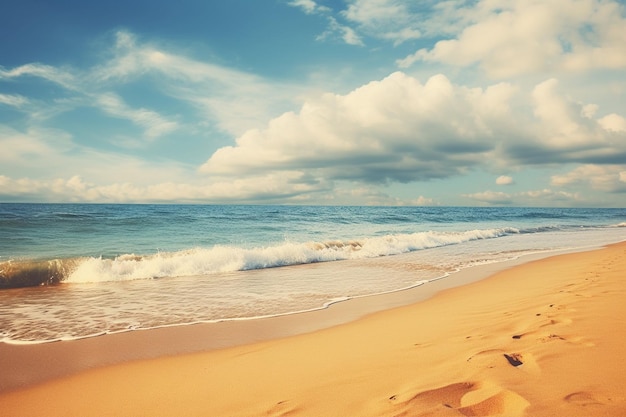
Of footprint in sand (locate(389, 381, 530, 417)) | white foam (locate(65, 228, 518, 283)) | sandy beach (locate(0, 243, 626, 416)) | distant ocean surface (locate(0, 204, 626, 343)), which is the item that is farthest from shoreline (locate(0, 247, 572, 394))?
white foam (locate(65, 228, 518, 283))

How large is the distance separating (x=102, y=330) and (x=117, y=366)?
1.80 meters

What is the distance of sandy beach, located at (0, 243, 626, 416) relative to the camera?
2545 millimetres

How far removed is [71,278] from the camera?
11.0 metres

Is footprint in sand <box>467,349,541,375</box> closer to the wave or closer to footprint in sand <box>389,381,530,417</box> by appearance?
footprint in sand <box>389,381,530,417</box>

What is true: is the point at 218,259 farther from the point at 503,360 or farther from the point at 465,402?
the point at 465,402

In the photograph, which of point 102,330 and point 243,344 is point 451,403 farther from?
point 102,330

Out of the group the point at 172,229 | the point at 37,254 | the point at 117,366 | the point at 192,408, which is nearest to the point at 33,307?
the point at 117,366

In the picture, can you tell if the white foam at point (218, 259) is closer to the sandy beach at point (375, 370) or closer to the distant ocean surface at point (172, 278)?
the distant ocean surface at point (172, 278)

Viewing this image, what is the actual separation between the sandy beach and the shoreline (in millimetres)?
39

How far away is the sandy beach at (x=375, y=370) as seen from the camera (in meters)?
2.54

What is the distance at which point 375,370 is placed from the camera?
11.1ft

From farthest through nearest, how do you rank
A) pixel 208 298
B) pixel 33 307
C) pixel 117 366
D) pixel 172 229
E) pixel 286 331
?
pixel 172 229, pixel 208 298, pixel 33 307, pixel 286 331, pixel 117 366

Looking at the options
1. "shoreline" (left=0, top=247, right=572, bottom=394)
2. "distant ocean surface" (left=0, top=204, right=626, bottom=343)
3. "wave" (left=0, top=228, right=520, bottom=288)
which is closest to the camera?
"shoreline" (left=0, top=247, right=572, bottom=394)

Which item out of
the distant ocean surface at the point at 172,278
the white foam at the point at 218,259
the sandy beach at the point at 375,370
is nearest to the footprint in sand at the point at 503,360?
the sandy beach at the point at 375,370
